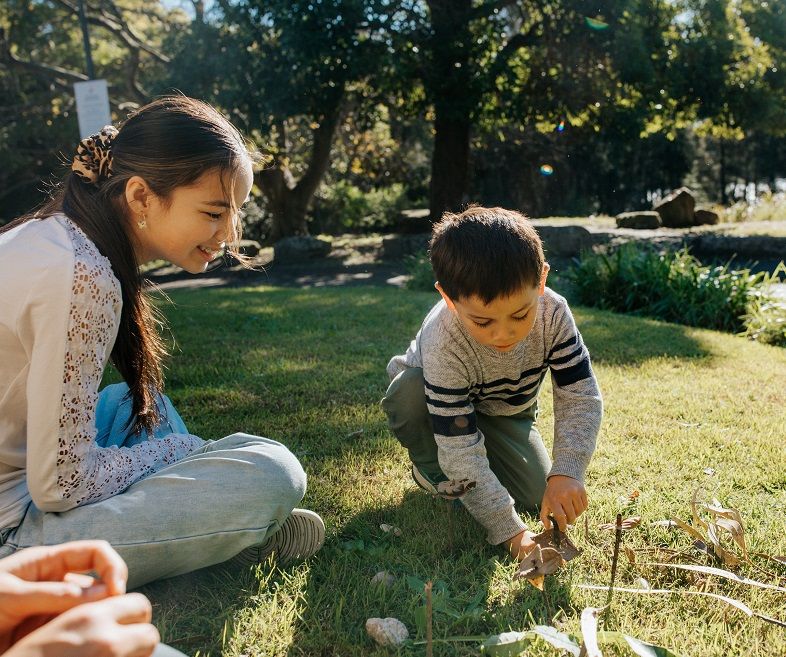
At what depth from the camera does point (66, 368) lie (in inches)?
71.4

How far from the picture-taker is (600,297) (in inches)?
299

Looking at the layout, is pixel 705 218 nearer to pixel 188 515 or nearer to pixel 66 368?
pixel 188 515

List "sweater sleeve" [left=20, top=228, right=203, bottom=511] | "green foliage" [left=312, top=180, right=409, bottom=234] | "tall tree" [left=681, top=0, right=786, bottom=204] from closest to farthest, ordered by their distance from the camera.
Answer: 1. "sweater sleeve" [left=20, top=228, right=203, bottom=511]
2. "tall tree" [left=681, top=0, right=786, bottom=204]
3. "green foliage" [left=312, top=180, right=409, bottom=234]

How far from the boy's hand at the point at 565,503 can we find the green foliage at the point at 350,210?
64.6 ft

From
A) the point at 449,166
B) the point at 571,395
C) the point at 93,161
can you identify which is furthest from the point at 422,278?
the point at 93,161

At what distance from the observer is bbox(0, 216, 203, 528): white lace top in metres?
1.81

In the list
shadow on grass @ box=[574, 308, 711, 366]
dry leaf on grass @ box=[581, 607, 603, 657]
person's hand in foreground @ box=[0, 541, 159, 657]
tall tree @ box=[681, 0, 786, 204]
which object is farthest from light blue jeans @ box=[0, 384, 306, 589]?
tall tree @ box=[681, 0, 786, 204]

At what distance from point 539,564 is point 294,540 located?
0.78 metres

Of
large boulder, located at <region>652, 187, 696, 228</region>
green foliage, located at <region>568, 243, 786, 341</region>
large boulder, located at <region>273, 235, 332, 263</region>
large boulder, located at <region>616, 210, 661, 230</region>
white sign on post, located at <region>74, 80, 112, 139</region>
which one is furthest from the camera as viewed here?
large boulder, located at <region>652, 187, 696, 228</region>

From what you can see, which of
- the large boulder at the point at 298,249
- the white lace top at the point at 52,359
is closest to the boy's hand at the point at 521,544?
the white lace top at the point at 52,359

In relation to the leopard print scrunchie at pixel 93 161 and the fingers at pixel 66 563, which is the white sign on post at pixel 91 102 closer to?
the leopard print scrunchie at pixel 93 161

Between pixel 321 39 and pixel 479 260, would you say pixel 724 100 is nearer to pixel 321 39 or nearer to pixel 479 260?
pixel 321 39

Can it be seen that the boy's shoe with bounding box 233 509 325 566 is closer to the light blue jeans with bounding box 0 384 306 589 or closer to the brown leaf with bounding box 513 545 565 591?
the light blue jeans with bounding box 0 384 306 589

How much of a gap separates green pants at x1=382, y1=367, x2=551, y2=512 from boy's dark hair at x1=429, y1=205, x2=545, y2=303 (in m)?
0.50
